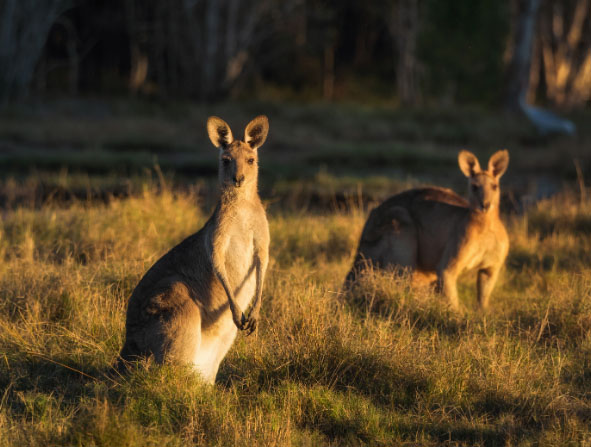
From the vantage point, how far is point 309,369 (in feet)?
13.3

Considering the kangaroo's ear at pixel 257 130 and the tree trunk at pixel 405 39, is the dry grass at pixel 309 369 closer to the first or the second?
the kangaroo's ear at pixel 257 130

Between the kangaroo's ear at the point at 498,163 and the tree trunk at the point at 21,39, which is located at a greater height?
the tree trunk at the point at 21,39

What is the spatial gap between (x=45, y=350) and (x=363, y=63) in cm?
3120

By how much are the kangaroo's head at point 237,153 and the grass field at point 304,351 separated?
899mm

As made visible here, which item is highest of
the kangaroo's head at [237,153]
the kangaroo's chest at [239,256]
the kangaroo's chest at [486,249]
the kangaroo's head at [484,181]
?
the kangaroo's head at [237,153]

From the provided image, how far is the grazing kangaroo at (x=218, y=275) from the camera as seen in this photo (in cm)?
365

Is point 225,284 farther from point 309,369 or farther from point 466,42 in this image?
point 466,42

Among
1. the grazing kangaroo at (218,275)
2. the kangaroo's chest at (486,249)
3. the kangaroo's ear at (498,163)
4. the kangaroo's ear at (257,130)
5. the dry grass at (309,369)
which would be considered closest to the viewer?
the dry grass at (309,369)

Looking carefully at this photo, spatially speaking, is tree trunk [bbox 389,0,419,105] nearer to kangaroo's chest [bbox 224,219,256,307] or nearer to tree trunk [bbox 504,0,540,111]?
tree trunk [bbox 504,0,540,111]

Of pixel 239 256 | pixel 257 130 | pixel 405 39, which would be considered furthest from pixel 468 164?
pixel 405 39

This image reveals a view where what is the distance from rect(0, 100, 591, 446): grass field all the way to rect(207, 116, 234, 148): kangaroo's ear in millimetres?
1065

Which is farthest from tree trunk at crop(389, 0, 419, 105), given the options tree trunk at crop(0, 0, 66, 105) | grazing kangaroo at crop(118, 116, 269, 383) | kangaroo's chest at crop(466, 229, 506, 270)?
grazing kangaroo at crop(118, 116, 269, 383)

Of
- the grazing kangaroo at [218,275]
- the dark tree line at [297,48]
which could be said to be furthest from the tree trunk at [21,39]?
the grazing kangaroo at [218,275]

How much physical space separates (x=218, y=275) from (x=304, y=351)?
0.71 m
